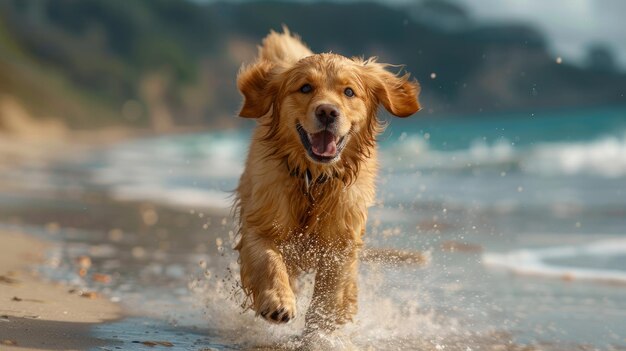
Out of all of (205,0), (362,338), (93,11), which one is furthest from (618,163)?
(205,0)

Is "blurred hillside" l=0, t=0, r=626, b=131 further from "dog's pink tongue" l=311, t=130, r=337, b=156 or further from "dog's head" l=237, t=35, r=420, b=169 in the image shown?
"dog's pink tongue" l=311, t=130, r=337, b=156

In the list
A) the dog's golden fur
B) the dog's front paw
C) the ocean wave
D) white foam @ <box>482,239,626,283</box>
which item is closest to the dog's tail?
the dog's golden fur

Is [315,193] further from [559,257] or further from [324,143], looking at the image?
[559,257]

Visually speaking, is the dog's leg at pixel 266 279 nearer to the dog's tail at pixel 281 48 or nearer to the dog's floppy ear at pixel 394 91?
the dog's floppy ear at pixel 394 91

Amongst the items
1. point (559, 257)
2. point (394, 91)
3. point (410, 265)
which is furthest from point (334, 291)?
point (559, 257)

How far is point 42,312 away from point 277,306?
1403 millimetres

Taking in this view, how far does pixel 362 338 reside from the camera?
15.9 ft

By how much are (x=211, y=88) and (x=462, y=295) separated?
74180 mm

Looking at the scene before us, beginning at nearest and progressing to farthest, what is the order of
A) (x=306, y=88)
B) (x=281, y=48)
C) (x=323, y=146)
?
(x=323, y=146)
(x=306, y=88)
(x=281, y=48)

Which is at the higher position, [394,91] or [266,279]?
[394,91]

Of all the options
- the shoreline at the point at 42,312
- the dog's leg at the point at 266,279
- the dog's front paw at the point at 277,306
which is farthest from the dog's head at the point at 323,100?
the shoreline at the point at 42,312

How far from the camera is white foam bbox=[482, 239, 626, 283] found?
6863 millimetres

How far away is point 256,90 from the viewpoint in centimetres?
507

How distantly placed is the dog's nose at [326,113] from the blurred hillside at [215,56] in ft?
177
